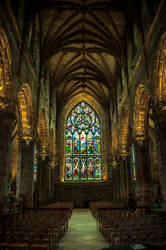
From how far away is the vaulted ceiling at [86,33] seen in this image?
1567 cm

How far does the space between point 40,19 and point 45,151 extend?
1121cm

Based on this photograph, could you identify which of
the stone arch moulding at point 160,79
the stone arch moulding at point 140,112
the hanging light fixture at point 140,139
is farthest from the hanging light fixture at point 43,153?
the stone arch moulding at point 160,79

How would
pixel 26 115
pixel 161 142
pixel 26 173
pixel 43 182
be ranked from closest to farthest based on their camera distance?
pixel 161 142 → pixel 26 173 → pixel 26 115 → pixel 43 182

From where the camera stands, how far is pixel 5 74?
451 inches

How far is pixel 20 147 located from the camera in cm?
1605

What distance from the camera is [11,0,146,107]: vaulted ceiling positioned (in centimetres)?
1567

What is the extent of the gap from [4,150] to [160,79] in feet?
28.3

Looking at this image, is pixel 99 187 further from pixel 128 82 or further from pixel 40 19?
pixel 40 19

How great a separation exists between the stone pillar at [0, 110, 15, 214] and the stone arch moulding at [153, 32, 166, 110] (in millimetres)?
7512

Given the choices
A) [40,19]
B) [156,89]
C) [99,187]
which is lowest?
[99,187]

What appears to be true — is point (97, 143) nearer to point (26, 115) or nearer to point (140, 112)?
point (140, 112)

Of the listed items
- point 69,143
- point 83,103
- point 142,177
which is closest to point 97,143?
point 69,143

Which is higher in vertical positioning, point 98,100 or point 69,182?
point 98,100

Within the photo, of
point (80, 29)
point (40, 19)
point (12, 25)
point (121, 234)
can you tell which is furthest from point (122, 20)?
point (121, 234)
